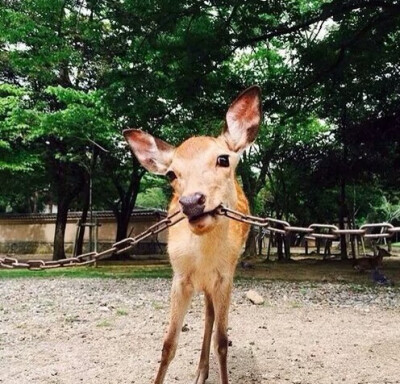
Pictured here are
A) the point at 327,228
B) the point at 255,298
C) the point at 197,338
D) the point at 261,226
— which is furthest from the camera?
the point at 255,298

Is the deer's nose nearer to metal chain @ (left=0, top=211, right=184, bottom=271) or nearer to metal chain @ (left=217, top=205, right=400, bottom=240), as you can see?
metal chain @ (left=217, top=205, right=400, bottom=240)

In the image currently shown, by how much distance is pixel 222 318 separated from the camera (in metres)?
3.67

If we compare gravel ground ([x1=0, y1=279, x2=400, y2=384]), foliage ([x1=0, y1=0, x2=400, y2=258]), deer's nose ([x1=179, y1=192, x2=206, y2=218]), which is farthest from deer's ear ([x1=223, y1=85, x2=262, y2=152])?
foliage ([x1=0, y1=0, x2=400, y2=258])

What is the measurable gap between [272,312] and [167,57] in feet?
18.9

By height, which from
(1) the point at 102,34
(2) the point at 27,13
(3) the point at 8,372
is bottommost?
(3) the point at 8,372

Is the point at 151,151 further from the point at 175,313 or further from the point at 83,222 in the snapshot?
the point at 83,222

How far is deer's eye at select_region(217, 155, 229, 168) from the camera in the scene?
2.92 meters

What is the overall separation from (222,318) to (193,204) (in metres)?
1.40

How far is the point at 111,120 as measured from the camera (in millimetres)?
14930

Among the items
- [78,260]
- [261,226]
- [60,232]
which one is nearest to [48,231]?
[60,232]

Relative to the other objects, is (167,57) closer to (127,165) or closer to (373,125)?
(373,125)

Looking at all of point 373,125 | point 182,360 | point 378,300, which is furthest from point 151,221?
point 182,360

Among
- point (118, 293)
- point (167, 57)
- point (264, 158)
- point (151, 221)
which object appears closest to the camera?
point (118, 293)

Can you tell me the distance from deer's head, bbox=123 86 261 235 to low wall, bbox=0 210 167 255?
22.4 meters
